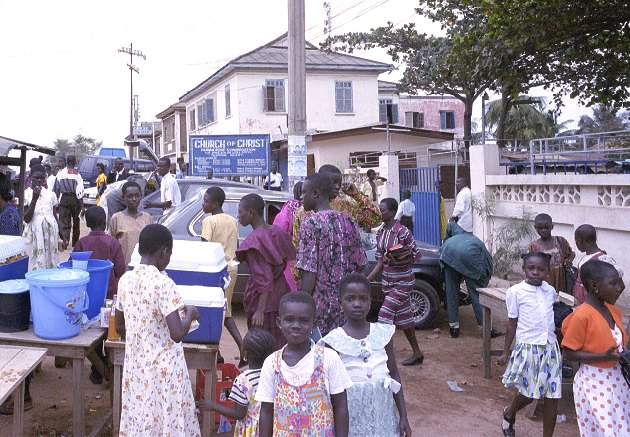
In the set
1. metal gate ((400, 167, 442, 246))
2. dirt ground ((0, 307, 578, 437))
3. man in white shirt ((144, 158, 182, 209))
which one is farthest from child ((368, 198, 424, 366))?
metal gate ((400, 167, 442, 246))

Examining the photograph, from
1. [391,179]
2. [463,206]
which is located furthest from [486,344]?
[391,179]

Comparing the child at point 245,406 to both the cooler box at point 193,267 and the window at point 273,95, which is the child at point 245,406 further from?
the window at point 273,95

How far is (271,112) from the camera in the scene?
28.9 meters

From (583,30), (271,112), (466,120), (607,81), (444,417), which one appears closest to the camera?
(444,417)

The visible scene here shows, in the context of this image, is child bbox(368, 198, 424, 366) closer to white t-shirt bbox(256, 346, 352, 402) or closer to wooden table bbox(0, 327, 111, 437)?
wooden table bbox(0, 327, 111, 437)

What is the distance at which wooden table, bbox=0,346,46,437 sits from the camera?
3176 mm

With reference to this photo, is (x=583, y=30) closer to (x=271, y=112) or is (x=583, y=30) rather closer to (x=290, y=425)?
(x=290, y=425)

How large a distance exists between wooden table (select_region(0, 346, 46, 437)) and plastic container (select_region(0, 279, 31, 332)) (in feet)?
1.34

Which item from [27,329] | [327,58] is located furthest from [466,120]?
[27,329]

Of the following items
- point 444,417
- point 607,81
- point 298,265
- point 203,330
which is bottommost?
point 444,417

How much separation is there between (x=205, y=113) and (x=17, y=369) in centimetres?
3060

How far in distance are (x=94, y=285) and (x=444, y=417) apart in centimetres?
280

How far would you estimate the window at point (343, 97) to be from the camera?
97.0 feet

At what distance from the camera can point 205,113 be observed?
3300 cm
